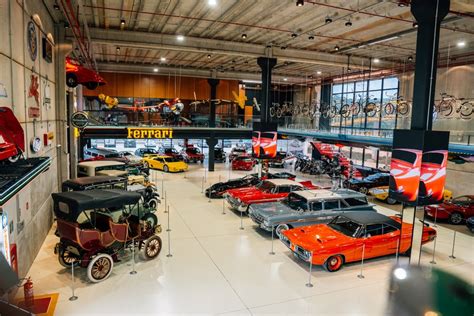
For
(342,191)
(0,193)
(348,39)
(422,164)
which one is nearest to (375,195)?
(342,191)

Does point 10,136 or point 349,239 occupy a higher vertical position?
point 10,136

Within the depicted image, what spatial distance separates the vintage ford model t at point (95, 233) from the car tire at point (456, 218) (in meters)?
11.5

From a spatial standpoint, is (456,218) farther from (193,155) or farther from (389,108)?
(193,155)

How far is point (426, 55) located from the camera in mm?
7664

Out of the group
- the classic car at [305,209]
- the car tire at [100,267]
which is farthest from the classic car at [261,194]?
the car tire at [100,267]

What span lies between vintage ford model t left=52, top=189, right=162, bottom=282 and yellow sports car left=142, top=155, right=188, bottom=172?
49.7 feet

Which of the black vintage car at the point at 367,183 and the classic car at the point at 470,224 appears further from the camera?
the black vintage car at the point at 367,183

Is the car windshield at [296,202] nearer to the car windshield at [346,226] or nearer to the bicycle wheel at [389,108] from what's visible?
the car windshield at [346,226]

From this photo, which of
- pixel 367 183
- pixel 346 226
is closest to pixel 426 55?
pixel 346 226

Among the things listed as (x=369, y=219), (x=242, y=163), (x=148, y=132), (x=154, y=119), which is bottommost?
(x=242, y=163)

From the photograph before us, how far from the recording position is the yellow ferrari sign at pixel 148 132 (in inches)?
776


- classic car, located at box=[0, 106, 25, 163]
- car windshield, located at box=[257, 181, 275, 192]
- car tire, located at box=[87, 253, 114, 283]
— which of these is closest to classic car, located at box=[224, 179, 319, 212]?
car windshield, located at box=[257, 181, 275, 192]

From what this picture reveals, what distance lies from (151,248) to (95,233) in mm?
1659

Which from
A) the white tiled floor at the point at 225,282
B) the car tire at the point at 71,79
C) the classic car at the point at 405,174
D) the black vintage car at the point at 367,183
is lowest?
the white tiled floor at the point at 225,282
